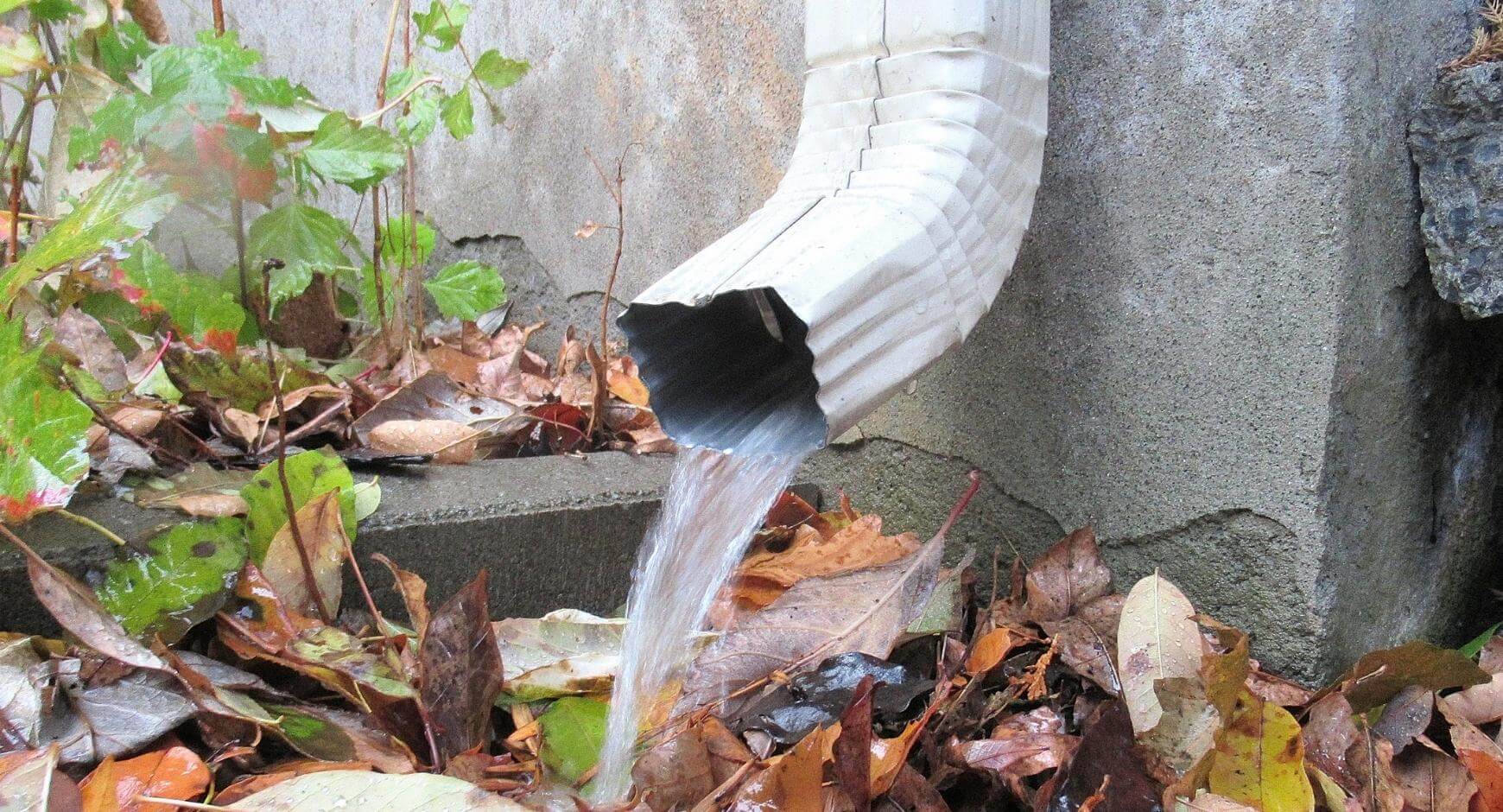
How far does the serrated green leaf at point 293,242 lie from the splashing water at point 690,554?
0.67 m

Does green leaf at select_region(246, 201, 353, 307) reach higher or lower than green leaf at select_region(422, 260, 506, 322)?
higher

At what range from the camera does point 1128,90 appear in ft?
4.47

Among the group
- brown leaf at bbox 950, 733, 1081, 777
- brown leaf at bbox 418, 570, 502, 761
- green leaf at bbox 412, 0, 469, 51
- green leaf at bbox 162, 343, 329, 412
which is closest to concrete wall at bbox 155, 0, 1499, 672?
brown leaf at bbox 950, 733, 1081, 777

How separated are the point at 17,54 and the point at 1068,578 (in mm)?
1547

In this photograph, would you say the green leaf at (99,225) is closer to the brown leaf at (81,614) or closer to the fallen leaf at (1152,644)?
the brown leaf at (81,614)

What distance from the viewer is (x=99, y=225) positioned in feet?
4.04

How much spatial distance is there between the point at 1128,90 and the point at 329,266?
1162 millimetres

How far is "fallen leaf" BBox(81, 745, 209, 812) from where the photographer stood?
0.99 meters

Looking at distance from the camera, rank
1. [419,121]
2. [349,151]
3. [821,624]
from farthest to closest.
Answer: [419,121] → [349,151] → [821,624]

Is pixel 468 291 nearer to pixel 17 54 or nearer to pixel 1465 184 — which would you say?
pixel 17 54

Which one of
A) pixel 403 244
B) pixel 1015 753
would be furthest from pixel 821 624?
pixel 403 244

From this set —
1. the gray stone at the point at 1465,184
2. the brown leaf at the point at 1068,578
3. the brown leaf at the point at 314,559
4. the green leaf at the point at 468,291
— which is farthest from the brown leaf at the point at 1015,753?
the green leaf at the point at 468,291

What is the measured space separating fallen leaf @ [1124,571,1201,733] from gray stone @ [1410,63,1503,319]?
1.48 ft

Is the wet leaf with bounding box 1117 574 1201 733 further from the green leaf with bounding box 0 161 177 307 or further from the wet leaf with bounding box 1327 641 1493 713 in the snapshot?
the green leaf with bounding box 0 161 177 307
